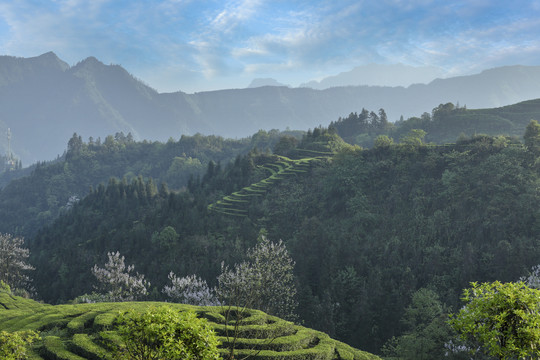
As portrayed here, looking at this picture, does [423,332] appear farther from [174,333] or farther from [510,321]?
[174,333]

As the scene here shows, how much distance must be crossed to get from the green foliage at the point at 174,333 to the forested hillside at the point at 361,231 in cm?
3557

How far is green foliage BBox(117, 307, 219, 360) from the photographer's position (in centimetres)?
1196

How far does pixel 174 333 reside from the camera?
39.9 ft

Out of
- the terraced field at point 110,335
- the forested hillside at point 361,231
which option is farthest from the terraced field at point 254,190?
the terraced field at point 110,335

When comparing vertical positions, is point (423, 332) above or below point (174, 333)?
below

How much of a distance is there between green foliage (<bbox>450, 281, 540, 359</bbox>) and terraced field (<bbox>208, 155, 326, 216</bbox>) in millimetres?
69407

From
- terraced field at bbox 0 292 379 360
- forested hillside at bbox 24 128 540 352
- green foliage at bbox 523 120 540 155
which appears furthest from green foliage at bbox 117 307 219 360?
green foliage at bbox 523 120 540 155

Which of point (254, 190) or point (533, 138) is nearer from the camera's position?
point (533, 138)

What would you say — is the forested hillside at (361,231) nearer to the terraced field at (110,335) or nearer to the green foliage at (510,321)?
the terraced field at (110,335)

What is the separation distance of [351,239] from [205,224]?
2804cm

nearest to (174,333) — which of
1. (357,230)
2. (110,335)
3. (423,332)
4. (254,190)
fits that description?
(110,335)

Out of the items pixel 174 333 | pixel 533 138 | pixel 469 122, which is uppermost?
pixel 469 122

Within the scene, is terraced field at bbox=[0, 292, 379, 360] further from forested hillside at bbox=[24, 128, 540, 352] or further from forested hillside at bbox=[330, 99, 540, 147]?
forested hillside at bbox=[330, 99, 540, 147]

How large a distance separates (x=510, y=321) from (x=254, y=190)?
76.9 meters
